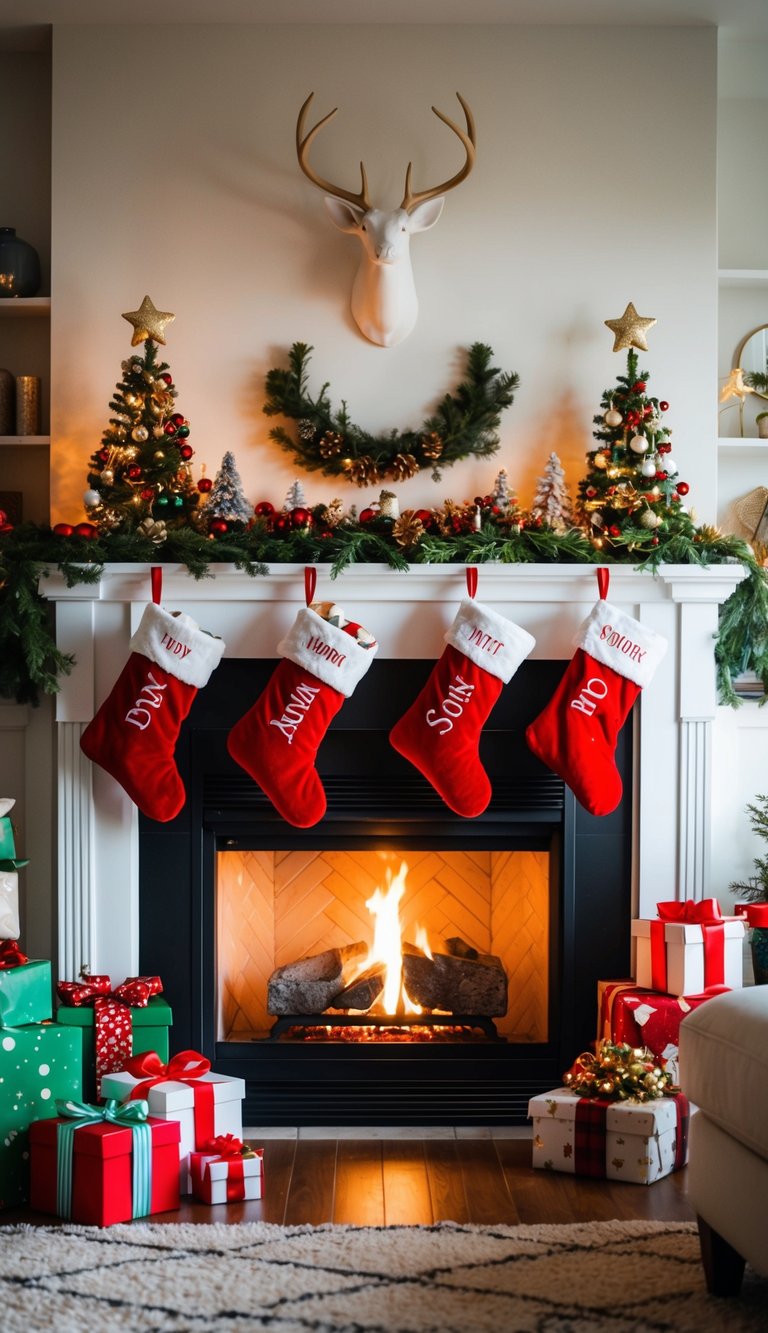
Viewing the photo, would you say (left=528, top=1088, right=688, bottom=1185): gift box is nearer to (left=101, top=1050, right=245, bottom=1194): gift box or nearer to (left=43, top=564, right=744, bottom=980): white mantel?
(left=43, top=564, right=744, bottom=980): white mantel

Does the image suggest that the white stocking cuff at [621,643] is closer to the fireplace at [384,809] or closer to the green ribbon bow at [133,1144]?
the fireplace at [384,809]

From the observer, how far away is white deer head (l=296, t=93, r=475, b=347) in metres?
3.06

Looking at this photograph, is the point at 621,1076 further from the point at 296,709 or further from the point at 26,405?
the point at 26,405

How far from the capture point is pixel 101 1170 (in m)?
2.34

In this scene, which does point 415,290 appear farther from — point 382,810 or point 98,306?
point 382,810

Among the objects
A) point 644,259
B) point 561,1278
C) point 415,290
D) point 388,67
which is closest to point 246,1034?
point 561,1278

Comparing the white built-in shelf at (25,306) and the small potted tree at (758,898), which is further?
the white built-in shelf at (25,306)

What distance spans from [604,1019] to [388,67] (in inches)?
102

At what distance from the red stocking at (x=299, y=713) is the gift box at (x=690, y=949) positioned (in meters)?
0.87

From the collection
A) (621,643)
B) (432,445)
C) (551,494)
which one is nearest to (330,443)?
(432,445)

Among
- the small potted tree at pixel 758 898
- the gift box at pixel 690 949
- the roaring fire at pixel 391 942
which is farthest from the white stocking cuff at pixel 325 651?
the small potted tree at pixel 758 898

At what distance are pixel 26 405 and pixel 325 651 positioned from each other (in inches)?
47.6

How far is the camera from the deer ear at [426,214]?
122 inches

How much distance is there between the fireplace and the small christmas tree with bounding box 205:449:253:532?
15 centimetres
